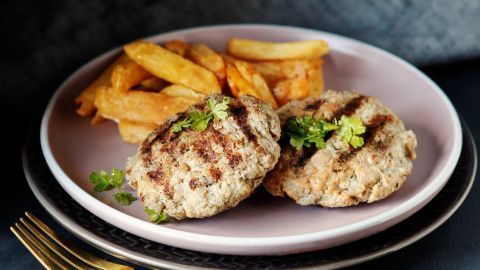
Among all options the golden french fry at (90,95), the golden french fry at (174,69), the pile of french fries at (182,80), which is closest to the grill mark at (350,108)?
the pile of french fries at (182,80)

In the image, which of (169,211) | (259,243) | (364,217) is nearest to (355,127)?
(364,217)

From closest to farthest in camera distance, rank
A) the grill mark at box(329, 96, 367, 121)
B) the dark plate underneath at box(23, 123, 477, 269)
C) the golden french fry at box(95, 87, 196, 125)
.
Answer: the dark plate underneath at box(23, 123, 477, 269)
the grill mark at box(329, 96, 367, 121)
the golden french fry at box(95, 87, 196, 125)

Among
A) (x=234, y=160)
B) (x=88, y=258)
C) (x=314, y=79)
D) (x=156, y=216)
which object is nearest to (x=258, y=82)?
(x=314, y=79)

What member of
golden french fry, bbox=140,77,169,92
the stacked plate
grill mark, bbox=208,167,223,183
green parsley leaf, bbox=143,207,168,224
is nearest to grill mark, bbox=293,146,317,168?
the stacked plate

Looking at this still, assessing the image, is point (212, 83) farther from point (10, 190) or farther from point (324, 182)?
point (10, 190)

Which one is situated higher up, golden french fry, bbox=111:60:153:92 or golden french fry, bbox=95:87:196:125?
golden french fry, bbox=111:60:153:92

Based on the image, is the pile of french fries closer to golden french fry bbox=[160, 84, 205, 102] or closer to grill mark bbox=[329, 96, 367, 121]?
golden french fry bbox=[160, 84, 205, 102]

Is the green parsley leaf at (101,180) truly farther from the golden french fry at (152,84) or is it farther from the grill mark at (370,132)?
the grill mark at (370,132)
